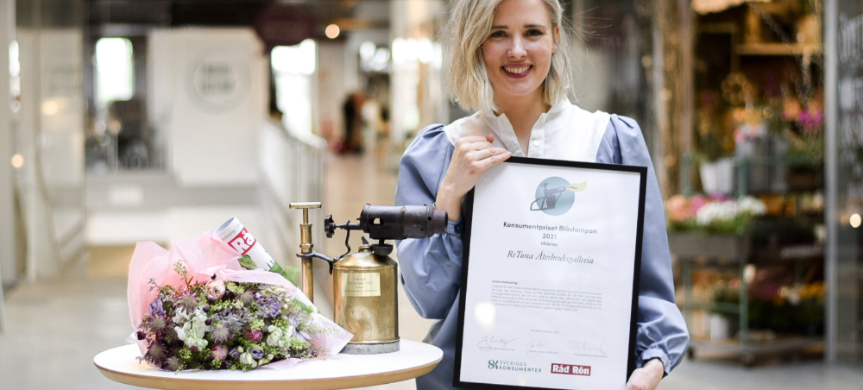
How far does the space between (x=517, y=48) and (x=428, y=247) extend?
383 millimetres

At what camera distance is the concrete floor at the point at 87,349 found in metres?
4.93

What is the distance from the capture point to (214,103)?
1619 centimetres

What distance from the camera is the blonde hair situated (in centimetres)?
164

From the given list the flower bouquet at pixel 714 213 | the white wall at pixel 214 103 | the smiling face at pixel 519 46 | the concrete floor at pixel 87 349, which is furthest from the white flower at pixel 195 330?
the white wall at pixel 214 103

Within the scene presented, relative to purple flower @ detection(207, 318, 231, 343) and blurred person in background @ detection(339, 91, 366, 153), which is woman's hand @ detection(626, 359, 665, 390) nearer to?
purple flower @ detection(207, 318, 231, 343)

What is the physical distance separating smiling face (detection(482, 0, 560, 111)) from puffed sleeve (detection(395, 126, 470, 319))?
17cm

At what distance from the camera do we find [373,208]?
60.2 inches

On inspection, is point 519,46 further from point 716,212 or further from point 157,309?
point 716,212

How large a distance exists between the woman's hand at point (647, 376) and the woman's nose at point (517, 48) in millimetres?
577

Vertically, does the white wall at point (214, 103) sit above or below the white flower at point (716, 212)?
above

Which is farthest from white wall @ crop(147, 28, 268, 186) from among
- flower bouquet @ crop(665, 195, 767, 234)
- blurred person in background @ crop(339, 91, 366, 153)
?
flower bouquet @ crop(665, 195, 767, 234)

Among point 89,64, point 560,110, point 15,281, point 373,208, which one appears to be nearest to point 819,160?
point 560,110

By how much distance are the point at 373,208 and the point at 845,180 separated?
4623mm
